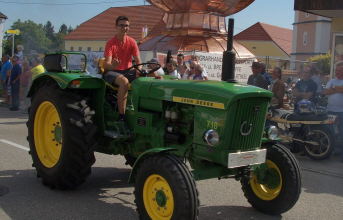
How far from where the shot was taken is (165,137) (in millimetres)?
4719

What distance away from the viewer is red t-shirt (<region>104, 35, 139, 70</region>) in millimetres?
5535

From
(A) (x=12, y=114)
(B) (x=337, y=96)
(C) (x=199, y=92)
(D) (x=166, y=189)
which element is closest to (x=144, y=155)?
(D) (x=166, y=189)

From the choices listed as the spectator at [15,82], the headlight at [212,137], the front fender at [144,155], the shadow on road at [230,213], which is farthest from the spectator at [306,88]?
the spectator at [15,82]

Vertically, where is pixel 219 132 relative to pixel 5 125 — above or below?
above

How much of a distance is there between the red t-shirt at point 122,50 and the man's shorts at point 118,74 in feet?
0.45

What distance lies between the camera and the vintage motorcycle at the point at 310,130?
8016 millimetres

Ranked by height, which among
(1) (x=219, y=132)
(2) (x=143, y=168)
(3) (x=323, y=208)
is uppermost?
(1) (x=219, y=132)

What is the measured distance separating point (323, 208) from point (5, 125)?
25.8 ft

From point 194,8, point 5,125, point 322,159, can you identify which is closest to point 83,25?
point 194,8

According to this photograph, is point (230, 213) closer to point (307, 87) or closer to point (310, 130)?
point (310, 130)

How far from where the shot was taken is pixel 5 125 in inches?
421

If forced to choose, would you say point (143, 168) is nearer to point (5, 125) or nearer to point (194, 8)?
point (5, 125)

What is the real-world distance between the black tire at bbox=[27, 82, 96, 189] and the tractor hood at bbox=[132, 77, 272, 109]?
28.9 inches

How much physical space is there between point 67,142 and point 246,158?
202 cm
